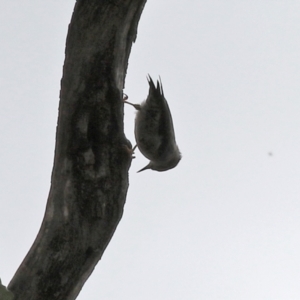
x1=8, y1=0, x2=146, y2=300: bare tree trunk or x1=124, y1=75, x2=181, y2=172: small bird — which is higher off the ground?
x1=124, y1=75, x2=181, y2=172: small bird

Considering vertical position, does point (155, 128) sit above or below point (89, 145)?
above

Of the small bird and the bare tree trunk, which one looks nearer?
the bare tree trunk

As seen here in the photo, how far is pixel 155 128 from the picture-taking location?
280 inches

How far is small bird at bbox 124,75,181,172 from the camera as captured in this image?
6.95 metres

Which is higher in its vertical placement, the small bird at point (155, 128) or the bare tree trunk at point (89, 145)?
the small bird at point (155, 128)

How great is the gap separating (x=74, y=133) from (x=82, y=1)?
3.86 feet

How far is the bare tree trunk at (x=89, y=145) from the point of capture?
484 centimetres

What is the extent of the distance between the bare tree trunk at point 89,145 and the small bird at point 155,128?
1776 mm

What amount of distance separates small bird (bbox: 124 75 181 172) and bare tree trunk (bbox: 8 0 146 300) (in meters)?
1.78

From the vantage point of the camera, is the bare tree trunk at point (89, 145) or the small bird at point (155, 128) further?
the small bird at point (155, 128)

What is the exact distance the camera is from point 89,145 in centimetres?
494

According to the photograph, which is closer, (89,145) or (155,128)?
(89,145)

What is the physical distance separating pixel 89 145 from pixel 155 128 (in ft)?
7.42

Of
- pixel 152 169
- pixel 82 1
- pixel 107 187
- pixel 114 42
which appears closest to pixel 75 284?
pixel 107 187
